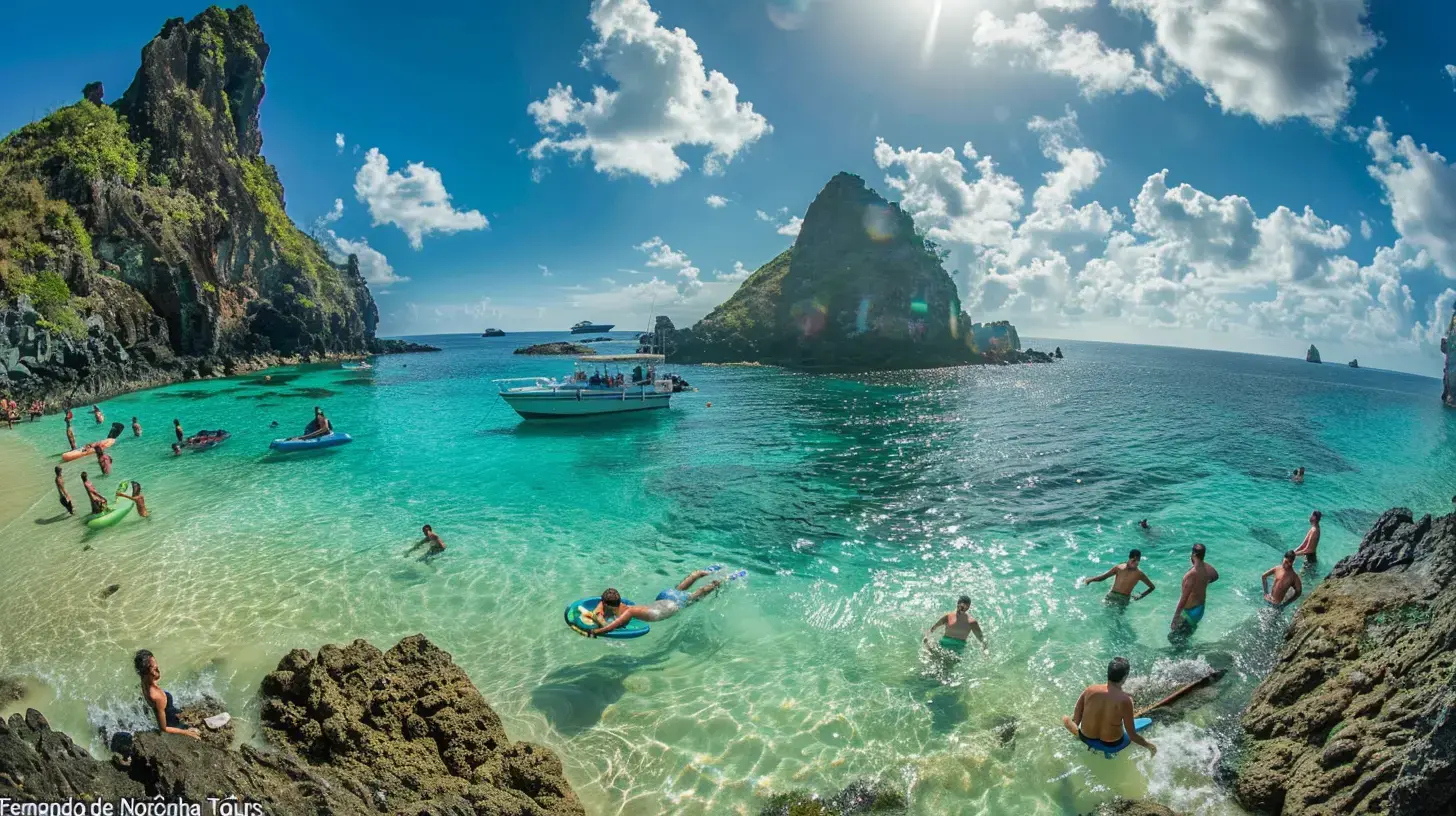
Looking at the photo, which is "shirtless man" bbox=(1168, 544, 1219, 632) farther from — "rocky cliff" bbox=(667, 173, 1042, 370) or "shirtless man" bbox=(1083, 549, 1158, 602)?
"rocky cliff" bbox=(667, 173, 1042, 370)

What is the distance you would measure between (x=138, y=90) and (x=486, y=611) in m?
82.8

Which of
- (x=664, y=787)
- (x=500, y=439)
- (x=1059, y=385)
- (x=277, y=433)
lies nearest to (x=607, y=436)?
(x=500, y=439)

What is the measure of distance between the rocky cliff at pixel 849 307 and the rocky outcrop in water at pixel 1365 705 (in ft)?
247

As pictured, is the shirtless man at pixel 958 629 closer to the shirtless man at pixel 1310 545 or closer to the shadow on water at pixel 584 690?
the shadow on water at pixel 584 690

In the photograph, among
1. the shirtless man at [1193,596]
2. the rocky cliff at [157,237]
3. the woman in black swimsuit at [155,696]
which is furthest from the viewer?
the rocky cliff at [157,237]

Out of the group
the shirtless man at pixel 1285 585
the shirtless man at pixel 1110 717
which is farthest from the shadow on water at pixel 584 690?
the shirtless man at pixel 1285 585

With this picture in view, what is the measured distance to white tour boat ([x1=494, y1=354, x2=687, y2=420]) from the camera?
3697cm

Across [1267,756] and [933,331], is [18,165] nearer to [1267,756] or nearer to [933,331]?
[1267,756]

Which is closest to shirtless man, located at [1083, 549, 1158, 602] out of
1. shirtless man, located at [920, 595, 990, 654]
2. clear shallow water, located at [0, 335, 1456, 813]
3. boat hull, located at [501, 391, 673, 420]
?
clear shallow water, located at [0, 335, 1456, 813]

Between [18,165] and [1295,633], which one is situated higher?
[18,165]

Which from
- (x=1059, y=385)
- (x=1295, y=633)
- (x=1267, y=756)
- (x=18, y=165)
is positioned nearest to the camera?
(x=1267, y=756)

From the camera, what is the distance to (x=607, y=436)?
34.2 meters

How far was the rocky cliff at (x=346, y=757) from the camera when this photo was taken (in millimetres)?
4758

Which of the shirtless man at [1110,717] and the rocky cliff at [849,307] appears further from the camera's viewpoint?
the rocky cliff at [849,307]
